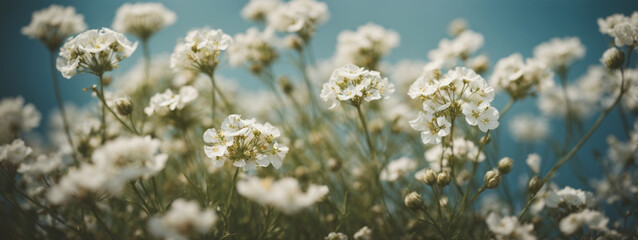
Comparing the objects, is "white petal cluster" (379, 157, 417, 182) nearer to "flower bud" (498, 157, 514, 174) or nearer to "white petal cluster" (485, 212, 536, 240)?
"flower bud" (498, 157, 514, 174)

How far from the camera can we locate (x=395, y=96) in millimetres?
2666

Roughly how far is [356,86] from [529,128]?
2.43 metres

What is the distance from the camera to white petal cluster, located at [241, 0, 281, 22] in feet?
7.66

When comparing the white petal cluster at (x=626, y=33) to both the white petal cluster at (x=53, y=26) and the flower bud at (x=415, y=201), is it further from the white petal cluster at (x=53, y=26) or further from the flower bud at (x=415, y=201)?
the white petal cluster at (x=53, y=26)

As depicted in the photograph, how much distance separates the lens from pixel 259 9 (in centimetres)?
236

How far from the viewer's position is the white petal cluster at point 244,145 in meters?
1.10

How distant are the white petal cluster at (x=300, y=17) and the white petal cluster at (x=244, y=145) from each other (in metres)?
0.90

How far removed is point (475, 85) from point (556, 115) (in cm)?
213

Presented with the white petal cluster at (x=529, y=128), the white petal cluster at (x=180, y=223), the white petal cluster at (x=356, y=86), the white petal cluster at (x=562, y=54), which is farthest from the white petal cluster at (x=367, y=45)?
the white petal cluster at (x=529, y=128)

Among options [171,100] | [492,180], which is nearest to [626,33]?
[492,180]

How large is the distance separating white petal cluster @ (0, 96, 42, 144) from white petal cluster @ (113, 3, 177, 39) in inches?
25.4

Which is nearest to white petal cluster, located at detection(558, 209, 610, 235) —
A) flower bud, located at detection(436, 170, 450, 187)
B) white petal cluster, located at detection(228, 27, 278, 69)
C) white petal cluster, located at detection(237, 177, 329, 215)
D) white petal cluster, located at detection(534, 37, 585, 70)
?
flower bud, located at detection(436, 170, 450, 187)

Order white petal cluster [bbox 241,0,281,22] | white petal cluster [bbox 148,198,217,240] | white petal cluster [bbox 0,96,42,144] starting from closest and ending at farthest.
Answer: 1. white petal cluster [bbox 148,198,217,240]
2. white petal cluster [bbox 0,96,42,144]
3. white petal cluster [bbox 241,0,281,22]

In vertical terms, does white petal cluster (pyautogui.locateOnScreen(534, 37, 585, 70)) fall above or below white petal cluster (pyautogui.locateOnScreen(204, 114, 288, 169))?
above
